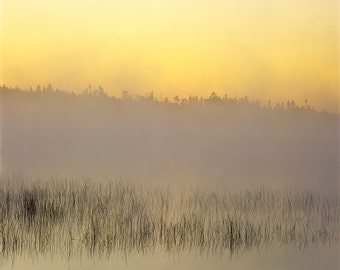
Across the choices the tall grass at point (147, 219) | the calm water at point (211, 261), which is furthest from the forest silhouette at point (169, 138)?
the calm water at point (211, 261)

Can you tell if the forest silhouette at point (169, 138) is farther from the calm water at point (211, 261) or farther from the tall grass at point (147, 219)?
the calm water at point (211, 261)

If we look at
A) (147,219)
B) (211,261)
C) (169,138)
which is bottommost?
(211,261)

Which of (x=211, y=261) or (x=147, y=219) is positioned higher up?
(x=147, y=219)

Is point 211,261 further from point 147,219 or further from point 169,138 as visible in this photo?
point 169,138

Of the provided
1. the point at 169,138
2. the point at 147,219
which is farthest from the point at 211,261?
the point at 169,138

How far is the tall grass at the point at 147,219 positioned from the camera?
253 centimetres

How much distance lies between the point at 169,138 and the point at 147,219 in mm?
418

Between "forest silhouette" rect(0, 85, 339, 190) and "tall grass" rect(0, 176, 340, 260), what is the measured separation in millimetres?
77

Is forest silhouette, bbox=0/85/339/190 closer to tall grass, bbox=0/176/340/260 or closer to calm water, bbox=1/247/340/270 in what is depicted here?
tall grass, bbox=0/176/340/260

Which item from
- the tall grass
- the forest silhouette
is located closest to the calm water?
the tall grass

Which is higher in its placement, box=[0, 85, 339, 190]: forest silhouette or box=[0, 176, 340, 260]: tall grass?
box=[0, 85, 339, 190]: forest silhouette

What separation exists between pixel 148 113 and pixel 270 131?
0.62m

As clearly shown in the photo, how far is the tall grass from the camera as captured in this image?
2527 millimetres

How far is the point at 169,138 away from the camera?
2602mm
